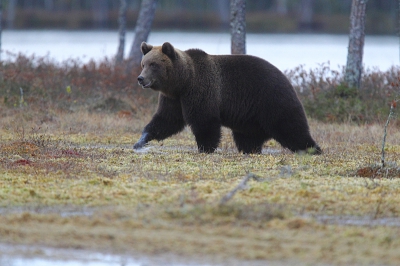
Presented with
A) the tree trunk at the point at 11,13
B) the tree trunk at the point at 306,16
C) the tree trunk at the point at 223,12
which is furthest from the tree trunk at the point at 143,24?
the tree trunk at the point at 306,16

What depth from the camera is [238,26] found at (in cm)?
1680

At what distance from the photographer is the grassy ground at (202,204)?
18.4 feet

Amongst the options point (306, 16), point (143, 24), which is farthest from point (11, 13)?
point (143, 24)

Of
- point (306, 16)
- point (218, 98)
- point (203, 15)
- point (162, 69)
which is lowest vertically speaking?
point (218, 98)

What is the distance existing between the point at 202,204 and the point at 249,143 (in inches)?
186

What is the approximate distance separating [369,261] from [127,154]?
537 cm

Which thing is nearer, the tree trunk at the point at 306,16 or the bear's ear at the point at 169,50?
the bear's ear at the point at 169,50

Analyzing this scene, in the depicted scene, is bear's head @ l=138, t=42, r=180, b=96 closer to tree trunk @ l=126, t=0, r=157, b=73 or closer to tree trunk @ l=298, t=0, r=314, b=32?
tree trunk @ l=126, t=0, r=157, b=73

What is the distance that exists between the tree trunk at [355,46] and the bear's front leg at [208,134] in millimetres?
6557

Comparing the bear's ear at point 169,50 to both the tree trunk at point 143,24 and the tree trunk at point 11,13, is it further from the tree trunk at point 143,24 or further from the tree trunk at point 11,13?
the tree trunk at point 11,13

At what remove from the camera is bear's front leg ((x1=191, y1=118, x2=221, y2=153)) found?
10609mm

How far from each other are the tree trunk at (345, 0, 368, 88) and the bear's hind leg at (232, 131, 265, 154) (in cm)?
589

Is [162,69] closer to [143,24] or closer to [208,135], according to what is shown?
[208,135]

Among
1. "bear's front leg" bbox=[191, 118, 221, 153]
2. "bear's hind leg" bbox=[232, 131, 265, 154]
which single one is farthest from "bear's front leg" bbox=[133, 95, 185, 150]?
"bear's hind leg" bbox=[232, 131, 265, 154]
